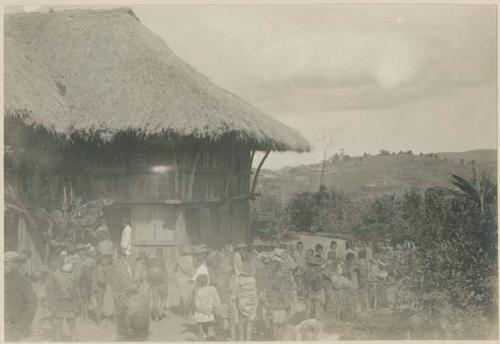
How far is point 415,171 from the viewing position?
1488cm

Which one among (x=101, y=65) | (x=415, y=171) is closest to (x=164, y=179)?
(x=101, y=65)

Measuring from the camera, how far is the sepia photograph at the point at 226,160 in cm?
756

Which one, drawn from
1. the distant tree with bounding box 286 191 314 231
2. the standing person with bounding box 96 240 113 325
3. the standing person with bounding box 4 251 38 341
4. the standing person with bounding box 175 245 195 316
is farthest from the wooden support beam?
the standing person with bounding box 4 251 38 341

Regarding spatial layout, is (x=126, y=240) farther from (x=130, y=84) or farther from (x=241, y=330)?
(x=241, y=330)

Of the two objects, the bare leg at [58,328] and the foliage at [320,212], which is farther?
the foliage at [320,212]

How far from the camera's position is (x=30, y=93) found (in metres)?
8.64

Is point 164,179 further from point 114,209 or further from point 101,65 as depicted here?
point 101,65

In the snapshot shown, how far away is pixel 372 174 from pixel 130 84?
393 inches

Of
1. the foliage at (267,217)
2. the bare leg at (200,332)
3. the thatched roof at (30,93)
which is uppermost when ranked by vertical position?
the thatched roof at (30,93)

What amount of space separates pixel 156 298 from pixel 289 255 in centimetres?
194

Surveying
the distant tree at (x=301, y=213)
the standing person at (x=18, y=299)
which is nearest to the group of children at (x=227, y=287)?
the standing person at (x=18, y=299)

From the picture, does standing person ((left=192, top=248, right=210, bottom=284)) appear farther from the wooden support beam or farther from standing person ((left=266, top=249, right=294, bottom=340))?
the wooden support beam

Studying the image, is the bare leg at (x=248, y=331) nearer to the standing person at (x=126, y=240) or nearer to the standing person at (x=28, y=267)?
the standing person at (x=28, y=267)

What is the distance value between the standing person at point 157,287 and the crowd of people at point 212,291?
1cm
